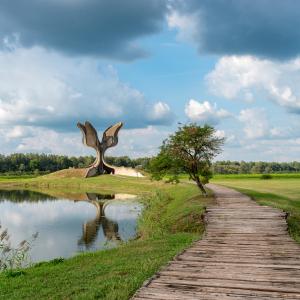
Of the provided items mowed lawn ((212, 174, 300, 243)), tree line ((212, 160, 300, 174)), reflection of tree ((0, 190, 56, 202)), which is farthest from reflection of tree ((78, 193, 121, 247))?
tree line ((212, 160, 300, 174))

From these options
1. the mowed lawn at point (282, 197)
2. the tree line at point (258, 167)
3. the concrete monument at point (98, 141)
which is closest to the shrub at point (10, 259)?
the mowed lawn at point (282, 197)

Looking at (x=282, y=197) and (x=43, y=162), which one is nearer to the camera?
(x=282, y=197)

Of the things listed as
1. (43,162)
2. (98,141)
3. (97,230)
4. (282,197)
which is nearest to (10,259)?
(97,230)

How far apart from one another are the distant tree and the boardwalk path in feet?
44.0

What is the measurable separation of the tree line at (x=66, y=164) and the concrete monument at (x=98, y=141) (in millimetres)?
40436

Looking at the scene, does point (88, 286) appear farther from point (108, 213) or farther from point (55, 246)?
point (108, 213)

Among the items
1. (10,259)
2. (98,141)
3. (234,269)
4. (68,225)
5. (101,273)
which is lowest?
(68,225)

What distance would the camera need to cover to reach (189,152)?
98.2 ft

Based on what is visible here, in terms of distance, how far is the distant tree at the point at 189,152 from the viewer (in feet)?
95.8

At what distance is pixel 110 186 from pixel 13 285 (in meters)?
57.3

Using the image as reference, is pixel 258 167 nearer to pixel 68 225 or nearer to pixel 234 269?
pixel 68 225

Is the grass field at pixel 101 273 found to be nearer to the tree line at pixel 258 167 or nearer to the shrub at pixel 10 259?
the shrub at pixel 10 259

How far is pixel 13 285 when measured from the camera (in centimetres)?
1058

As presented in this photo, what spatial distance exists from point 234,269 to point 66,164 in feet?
484
